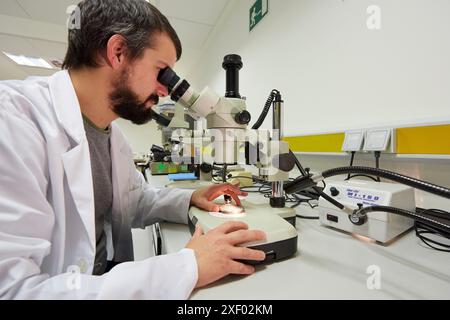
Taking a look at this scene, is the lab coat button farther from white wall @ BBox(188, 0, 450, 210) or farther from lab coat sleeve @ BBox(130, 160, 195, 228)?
white wall @ BBox(188, 0, 450, 210)

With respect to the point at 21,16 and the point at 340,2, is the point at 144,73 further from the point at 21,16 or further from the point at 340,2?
the point at 21,16

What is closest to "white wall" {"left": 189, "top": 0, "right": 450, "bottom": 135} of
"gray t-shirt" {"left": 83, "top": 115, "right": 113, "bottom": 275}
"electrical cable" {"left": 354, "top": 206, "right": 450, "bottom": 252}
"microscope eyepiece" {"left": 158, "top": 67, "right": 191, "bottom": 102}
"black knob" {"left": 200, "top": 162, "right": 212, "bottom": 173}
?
"electrical cable" {"left": 354, "top": 206, "right": 450, "bottom": 252}

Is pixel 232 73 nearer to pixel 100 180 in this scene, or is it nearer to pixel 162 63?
pixel 162 63

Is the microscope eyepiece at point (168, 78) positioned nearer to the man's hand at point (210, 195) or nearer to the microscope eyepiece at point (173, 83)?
the microscope eyepiece at point (173, 83)

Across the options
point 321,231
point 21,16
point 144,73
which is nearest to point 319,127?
point 321,231

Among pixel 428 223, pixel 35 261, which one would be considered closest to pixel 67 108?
pixel 35 261

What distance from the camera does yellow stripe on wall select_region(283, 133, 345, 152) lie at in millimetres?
1050

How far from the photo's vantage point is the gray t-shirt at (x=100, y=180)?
817 millimetres

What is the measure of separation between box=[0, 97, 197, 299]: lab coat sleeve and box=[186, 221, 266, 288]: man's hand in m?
0.02

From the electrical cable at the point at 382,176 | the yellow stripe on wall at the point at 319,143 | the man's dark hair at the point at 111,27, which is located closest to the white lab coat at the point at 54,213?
the man's dark hair at the point at 111,27

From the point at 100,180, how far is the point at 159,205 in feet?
0.86

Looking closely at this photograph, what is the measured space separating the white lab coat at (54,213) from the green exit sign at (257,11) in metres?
1.64

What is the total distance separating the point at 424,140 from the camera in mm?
742
